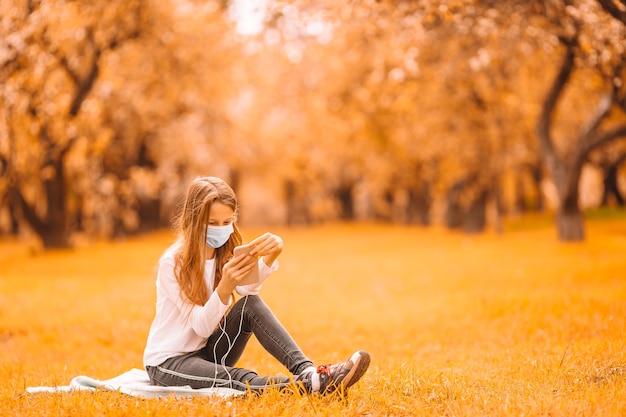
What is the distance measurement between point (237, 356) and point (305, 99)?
1831cm

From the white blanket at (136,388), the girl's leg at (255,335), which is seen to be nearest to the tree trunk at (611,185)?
the girl's leg at (255,335)

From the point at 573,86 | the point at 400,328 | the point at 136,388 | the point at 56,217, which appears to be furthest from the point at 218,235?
the point at 56,217

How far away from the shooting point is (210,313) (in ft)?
15.2

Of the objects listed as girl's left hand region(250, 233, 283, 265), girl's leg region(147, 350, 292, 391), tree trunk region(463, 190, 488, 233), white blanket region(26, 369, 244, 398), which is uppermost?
girl's left hand region(250, 233, 283, 265)

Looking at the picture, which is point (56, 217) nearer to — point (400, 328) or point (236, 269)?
point (400, 328)

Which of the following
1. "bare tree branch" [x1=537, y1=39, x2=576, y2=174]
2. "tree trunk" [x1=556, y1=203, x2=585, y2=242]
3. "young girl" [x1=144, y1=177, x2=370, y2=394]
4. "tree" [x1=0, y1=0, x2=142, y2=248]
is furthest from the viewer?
"tree trunk" [x1=556, y1=203, x2=585, y2=242]

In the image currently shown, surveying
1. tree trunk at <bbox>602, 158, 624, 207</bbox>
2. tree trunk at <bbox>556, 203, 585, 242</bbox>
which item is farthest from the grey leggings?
tree trunk at <bbox>602, 158, 624, 207</bbox>

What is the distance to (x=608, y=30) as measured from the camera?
8.68m

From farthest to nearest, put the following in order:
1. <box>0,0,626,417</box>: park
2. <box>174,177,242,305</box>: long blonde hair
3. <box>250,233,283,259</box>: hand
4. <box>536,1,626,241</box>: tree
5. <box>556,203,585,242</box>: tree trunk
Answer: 1. <box>556,203,585,242</box>: tree trunk
2. <box>536,1,626,241</box>: tree
3. <box>0,0,626,417</box>: park
4. <box>174,177,242,305</box>: long blonde hair
5. <box>250,233,283,259</box>: hand

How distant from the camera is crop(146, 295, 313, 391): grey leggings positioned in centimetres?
475

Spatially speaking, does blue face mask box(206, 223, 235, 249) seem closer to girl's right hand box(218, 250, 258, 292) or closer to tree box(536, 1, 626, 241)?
girl's right hand box(218, 250, 258, 292)

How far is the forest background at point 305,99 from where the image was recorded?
35.7 ft

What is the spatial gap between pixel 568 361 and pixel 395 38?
8.27 metres

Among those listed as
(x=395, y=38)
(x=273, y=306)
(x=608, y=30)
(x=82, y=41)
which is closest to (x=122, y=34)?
(x=82, y=41)
